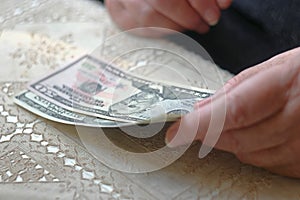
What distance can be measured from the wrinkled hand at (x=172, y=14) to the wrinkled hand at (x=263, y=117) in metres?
0.23

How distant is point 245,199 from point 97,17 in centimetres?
Answer: 44

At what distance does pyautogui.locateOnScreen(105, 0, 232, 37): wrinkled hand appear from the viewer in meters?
0.79

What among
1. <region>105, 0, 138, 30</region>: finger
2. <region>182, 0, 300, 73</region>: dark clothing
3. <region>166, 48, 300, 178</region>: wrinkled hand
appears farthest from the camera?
<region>105, 0, 138, 30</region>: finger

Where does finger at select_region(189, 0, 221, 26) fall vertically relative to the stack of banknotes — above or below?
above

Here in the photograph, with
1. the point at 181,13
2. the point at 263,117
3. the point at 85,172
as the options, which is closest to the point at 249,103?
the point at 263,117

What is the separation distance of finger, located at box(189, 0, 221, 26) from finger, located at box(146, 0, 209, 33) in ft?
0.04

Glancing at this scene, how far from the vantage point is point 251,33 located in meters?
0.78

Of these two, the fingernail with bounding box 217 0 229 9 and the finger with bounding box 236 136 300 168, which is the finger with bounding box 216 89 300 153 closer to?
the finger with bounding box 236 136 300 168

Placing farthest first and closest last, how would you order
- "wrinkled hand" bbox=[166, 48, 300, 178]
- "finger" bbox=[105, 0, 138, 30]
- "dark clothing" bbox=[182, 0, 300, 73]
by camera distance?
"finger" bbox=[105, 0, 138, 30] < "dark clothing" bbox=[182, 0, 300, 73] < "wrinkled hand" bbox=[166, 48, 300, 178]

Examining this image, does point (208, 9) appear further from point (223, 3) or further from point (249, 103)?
point (249, 103)

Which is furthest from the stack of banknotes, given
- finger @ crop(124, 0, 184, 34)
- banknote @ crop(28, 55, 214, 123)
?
finger @ crop(124, 0, 184, 34)

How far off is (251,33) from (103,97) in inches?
9.1

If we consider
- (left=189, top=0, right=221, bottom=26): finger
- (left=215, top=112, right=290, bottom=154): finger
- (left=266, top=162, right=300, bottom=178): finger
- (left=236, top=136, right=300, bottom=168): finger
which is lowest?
(left=266, top=162, right=300, bottom=178): finger

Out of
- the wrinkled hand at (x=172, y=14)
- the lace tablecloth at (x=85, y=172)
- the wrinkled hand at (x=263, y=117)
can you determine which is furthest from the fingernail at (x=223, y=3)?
the wrinkled hand at (x=263, y=117)
